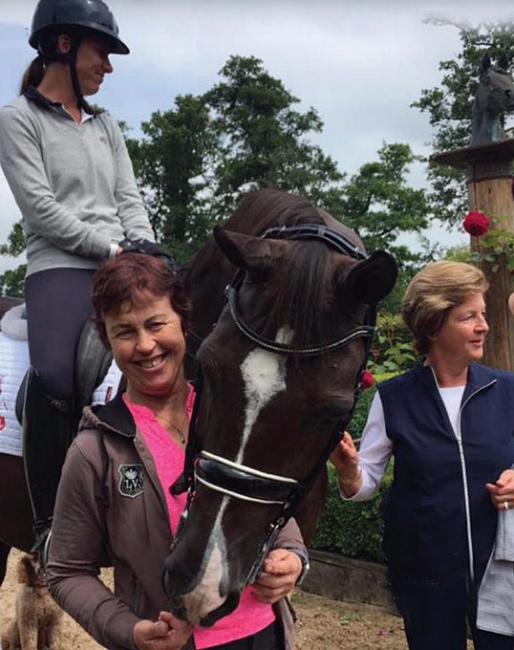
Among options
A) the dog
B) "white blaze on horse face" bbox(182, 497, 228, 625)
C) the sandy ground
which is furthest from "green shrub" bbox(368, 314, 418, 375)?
"white blaze on horse face" bbox(182, 497, 228, 625)

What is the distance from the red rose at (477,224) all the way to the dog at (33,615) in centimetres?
359

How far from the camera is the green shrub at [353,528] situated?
4.46 m

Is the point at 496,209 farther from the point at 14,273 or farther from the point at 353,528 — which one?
the point at 14,273

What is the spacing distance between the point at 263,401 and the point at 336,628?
325 cm

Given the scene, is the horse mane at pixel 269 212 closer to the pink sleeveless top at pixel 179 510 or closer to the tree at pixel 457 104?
the pink sleeveless top at pixel 179 510

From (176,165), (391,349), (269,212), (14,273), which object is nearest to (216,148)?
(176,165)

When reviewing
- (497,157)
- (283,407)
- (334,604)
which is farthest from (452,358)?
(497,157)

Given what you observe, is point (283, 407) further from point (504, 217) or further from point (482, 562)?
point (504, 217)

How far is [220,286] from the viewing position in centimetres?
223

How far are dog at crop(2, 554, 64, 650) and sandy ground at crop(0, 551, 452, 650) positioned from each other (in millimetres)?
148

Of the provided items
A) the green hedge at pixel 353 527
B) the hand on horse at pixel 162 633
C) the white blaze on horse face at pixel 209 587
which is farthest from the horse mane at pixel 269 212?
the green hedge at pixel 353 527

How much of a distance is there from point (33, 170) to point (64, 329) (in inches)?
→ 22.6

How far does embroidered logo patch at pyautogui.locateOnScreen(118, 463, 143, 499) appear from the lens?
1468 mm

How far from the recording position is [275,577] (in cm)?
142
